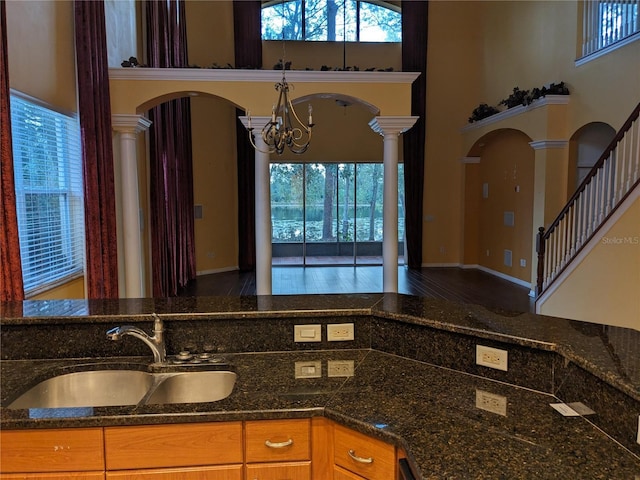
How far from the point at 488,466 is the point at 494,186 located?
28.4 feet

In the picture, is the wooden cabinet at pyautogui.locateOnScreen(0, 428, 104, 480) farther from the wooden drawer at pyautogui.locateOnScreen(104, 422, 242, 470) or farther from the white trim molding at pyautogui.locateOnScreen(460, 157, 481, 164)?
the white trim molding at pyautogui.locateOnScreen(460, 157, 481, 164)

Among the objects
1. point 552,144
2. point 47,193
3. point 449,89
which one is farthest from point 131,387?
point 449,89

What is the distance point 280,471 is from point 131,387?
0.75 metres

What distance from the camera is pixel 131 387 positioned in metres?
1.85

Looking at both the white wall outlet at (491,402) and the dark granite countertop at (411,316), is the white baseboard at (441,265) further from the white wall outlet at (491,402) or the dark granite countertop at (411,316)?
the white wall outlet at (491,402)

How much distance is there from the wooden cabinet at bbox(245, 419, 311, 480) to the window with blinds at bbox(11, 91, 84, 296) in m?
2.66

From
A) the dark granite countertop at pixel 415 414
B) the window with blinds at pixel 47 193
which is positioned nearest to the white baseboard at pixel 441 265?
the window with blinds at pixel 47 193

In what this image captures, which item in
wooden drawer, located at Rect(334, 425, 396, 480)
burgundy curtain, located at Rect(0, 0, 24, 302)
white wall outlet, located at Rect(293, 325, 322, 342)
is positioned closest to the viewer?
wooden drawer, located at Rect(334, 425, 396, 480)

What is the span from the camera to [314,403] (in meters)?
1.47

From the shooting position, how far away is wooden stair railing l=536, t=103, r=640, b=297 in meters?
4.40

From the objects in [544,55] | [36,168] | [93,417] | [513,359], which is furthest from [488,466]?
[544,55]

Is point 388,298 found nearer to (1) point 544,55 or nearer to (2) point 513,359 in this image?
(2) point 513,359

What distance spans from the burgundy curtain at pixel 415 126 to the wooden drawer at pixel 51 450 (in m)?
8.88

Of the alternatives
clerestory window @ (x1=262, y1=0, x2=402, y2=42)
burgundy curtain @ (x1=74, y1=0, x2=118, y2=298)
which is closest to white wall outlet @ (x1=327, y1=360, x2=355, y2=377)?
burgundy curtain @ (x1=74, y1=0, x2=118, y2=298)
